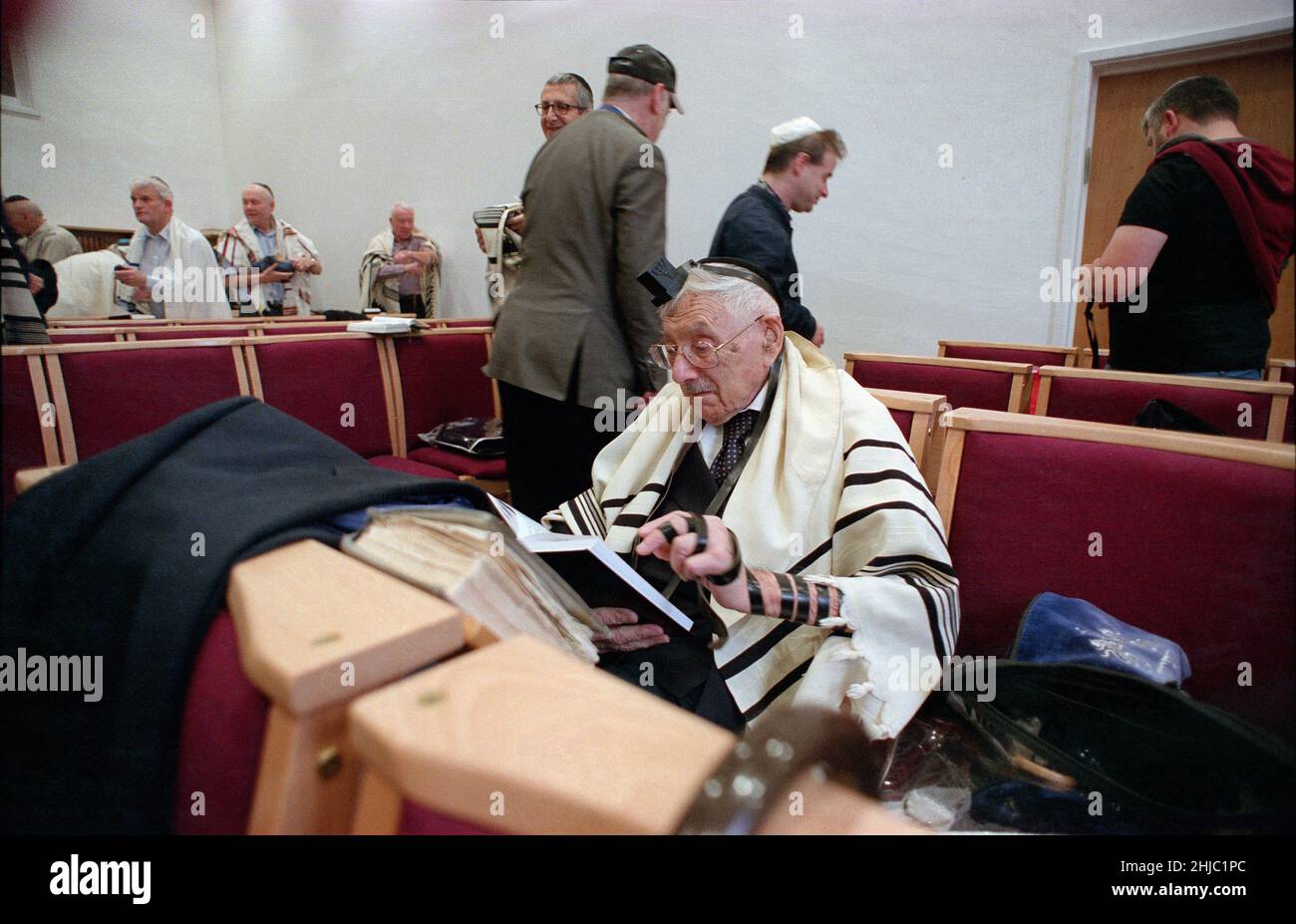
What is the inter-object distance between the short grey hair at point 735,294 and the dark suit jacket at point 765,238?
783 mm

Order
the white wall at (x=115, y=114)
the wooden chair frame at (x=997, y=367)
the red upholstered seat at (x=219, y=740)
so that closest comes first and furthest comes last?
the red upholstered seat at (x=219, y=740) < the white wall at (x=115, y=114) < the wooden chair frame at (x=997, y=367)

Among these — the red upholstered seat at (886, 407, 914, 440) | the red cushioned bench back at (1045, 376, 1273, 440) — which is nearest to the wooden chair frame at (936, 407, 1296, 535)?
the red upholstered seat at (886, 407, 914, 440)

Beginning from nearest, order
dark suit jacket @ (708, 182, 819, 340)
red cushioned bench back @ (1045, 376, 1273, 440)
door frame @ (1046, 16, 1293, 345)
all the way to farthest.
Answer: red cushioned bench back @ (1045, 376, 1273, 440) < dark suit jacket @ (708, 182, 819, 340) < door frame @ (1046, 16, 1293, 345)

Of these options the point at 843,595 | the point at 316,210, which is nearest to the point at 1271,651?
the point at 843,595

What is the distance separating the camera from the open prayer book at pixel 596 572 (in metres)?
0.76

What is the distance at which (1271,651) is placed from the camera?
2.05 ft

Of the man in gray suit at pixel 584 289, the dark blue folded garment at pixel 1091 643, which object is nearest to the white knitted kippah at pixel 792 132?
the man in gray suit at pixel 584 289

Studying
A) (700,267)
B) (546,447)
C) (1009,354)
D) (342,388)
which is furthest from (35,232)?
(1009,354)

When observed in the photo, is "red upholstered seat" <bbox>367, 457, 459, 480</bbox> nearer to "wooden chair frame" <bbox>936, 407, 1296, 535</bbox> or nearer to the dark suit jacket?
the dark suit jacket

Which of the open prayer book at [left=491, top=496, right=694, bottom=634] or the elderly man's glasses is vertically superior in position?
the elderly man's glasses

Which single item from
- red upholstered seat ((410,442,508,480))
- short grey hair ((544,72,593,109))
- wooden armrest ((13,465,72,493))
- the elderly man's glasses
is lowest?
red upholstered seat ((410,442,508,480))

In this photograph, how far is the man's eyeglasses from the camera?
1325 mm

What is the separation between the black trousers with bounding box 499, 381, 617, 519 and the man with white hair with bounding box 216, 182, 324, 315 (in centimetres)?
54

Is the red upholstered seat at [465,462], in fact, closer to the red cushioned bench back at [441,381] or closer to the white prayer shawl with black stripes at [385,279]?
the red cushioned bench back at [441,381]
